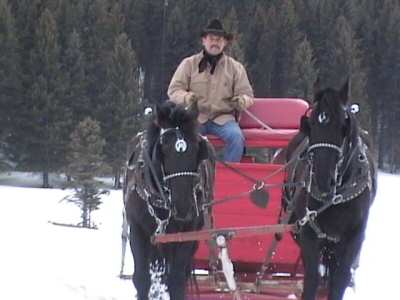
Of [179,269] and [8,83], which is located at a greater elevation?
[179,269]

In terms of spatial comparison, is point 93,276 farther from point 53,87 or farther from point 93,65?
point 93,65

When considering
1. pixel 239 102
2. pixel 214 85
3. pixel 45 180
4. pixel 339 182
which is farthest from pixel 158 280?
pixel 45 180

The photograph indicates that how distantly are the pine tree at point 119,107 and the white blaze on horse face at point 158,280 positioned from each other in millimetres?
36740

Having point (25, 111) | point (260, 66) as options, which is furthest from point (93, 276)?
point (260, 66)

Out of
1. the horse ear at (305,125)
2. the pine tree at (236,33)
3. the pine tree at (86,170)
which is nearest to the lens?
the horse ear at (305,125)

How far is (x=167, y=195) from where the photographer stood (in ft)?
16.9

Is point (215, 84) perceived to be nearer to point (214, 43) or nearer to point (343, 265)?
point (214, 43)

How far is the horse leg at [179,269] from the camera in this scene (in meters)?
5.35

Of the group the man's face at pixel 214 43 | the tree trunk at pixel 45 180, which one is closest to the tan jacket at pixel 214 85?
the man's face at pixel 214 43

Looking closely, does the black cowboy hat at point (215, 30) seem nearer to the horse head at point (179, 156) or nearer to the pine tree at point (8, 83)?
the horse head at point (179, 156)

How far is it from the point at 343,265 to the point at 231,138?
1619mm

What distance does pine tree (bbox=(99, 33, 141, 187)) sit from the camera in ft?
140

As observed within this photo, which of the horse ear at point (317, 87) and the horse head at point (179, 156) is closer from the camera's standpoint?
the horse head at point (179, 156)

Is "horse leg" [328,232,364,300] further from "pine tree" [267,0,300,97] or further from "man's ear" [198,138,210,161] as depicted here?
"pine tree" [267,0,300,97]
